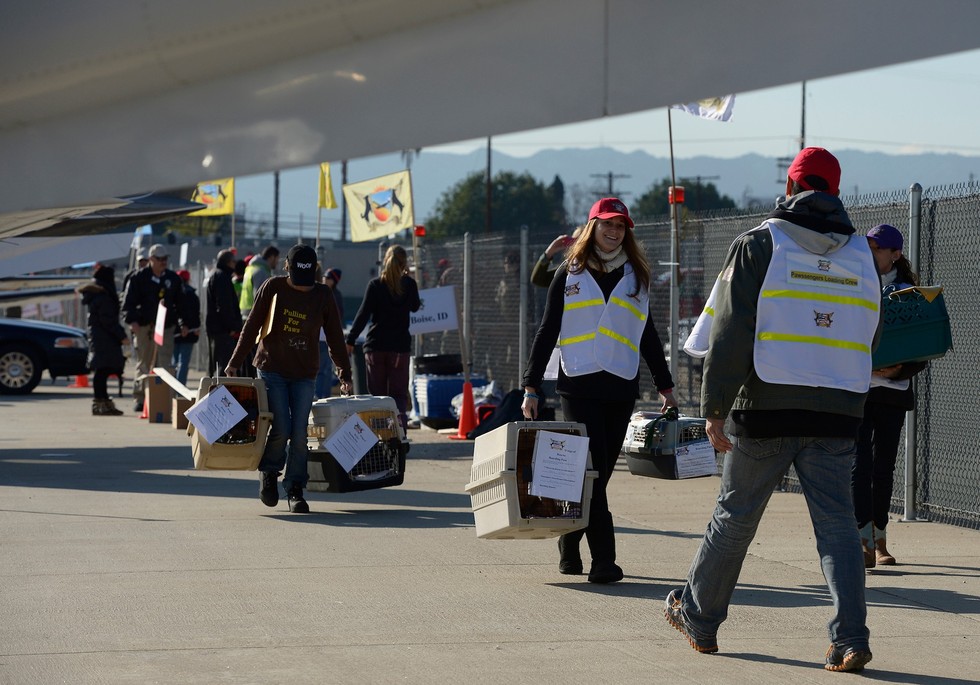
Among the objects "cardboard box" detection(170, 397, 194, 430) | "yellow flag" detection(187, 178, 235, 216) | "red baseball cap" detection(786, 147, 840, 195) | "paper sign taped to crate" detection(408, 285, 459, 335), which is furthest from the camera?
"yellow flag" detection(187, 178, 235, 216)

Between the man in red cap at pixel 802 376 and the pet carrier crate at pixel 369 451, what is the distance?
181 inches

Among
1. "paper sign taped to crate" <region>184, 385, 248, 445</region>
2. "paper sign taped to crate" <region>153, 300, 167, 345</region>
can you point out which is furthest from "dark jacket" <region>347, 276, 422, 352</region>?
"paper sign taped to crate" <region>153, 300, 167, 345</region>

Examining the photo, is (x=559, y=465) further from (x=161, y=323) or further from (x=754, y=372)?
(x=161, y=323)

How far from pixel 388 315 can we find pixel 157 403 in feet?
17.8

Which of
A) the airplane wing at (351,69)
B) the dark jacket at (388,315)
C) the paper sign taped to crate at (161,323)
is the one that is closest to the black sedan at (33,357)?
the paper sign taped to crate at (161,323)

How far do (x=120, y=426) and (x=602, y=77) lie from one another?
46.1 ft

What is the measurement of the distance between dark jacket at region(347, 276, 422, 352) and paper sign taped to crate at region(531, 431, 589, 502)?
6.53 m

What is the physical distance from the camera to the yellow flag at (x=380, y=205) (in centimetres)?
1956

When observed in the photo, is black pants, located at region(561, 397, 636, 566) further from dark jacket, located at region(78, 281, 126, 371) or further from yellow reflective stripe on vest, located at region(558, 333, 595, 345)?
dark jacket, located at region(78, 281, 126, 371)

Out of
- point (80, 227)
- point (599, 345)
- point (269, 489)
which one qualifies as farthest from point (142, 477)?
point (599, 345)

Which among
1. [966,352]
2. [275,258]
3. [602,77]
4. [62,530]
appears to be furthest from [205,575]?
[275,258]

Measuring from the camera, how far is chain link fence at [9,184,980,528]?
9383 mm

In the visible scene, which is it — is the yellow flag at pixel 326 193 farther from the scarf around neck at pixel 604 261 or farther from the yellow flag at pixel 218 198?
the scarf around neck at pixel 604 261

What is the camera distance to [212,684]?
5113 mm
